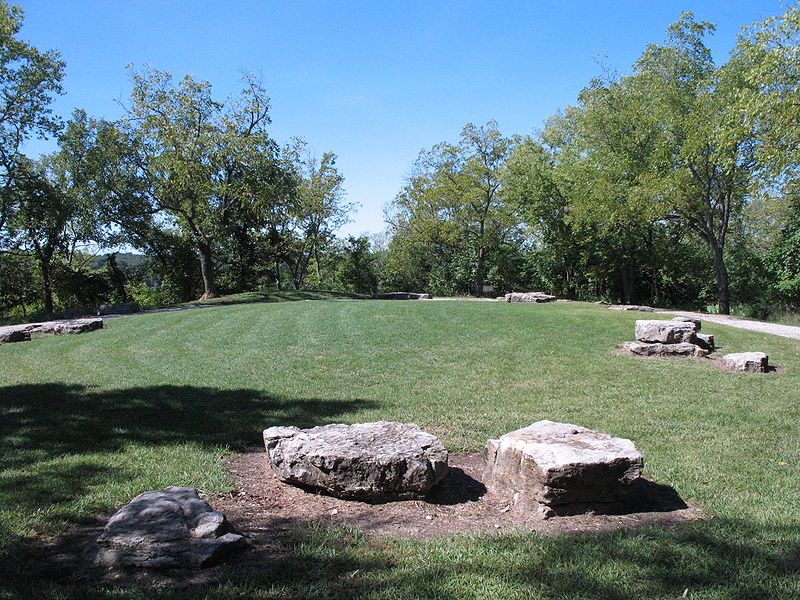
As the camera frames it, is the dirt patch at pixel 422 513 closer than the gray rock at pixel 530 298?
Yes

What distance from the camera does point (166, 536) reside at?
9.78ft

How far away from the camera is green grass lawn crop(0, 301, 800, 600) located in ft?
9.18

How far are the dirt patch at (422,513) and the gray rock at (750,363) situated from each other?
5.59 meters

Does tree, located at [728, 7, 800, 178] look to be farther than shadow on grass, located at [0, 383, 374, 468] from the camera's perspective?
Yes

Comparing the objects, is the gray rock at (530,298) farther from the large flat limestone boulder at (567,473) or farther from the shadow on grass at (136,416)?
the large flat limestone boulder at (567,473)

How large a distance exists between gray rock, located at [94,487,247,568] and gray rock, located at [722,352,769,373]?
8.47 m

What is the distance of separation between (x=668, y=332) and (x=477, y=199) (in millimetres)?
22958

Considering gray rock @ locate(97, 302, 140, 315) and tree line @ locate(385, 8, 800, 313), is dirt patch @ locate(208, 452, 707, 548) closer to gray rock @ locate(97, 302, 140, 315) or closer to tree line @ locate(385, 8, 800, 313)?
tree line @ locate(385, 8, 800, 313)

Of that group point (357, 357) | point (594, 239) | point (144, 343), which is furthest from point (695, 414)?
point (594, 239)

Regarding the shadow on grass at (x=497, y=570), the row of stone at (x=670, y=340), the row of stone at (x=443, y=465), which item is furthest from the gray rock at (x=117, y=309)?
the shadow on grass at (x=497, y=570)

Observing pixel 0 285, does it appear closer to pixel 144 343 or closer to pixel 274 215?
pixel 274 215

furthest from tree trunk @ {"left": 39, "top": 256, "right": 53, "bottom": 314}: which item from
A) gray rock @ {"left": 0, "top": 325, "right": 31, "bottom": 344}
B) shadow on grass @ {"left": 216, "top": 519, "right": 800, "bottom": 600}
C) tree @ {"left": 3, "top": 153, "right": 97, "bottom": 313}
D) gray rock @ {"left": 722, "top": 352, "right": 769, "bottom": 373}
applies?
shadow on grass @ {"left": 216, "top": 519, "right": 800, "bottom": 600}

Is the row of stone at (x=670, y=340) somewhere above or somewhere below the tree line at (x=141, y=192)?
below

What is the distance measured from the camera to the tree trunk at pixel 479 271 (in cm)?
3291
